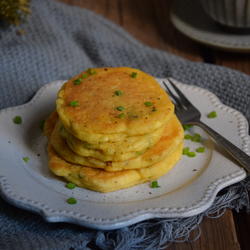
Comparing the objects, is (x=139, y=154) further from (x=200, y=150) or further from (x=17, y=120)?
(x=17, y=120)

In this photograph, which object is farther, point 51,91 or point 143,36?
point 143,36

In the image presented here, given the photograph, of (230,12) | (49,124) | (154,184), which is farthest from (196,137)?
(230,12)

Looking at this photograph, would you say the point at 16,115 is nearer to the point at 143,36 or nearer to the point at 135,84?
the point at 135,84

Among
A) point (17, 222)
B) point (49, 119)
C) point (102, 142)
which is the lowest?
point (17, 222)

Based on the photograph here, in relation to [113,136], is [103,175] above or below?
below

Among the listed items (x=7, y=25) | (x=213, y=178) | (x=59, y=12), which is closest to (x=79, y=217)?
(x=213, y=178)

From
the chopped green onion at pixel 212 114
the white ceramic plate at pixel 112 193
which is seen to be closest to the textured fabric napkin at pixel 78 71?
the white ceramic plate at pixel 112 193

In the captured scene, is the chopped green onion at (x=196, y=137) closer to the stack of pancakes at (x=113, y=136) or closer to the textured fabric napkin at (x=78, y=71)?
the stack of pancakes at (x=113, y=136)
